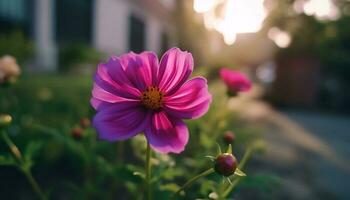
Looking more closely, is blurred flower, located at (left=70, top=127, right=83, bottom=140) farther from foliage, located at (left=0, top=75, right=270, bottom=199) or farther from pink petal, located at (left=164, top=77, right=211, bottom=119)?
pink petal, located at (left=164, top=77, right=211, bottom=119)

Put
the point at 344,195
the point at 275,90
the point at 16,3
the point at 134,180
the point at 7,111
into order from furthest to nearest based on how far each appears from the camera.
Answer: the point at 275,90, the point at 16,3, the point at 344,195, the point at 7,111, the point at 134,180

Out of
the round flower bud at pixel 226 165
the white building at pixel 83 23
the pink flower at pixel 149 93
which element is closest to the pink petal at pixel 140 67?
the pink flower at pixel 149 93

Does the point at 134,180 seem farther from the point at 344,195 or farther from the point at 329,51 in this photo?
the point at 329,51

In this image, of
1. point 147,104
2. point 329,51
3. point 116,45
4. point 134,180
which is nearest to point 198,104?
point 147,104

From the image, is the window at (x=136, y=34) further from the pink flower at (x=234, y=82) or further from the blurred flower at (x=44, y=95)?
the pink flower at (x=234, y=82)

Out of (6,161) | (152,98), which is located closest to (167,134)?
(152,98)

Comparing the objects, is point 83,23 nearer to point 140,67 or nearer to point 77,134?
point 77,134
